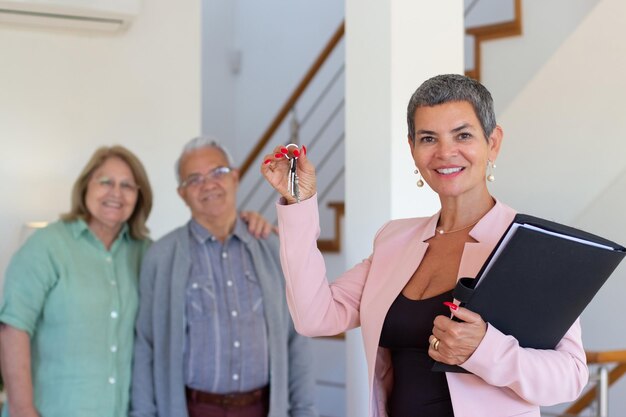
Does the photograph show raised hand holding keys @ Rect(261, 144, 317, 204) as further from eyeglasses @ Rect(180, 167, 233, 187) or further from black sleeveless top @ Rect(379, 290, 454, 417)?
eyeglasses @ Rect(180, 167, 233, 187)

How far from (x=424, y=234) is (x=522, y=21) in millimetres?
3012

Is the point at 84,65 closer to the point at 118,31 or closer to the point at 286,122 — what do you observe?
the point at 118,31

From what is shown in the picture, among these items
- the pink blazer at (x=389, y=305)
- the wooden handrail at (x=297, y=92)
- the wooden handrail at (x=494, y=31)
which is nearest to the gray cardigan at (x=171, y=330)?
the pink blazer at (x=389, y=305)

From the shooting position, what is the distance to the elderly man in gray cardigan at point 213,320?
2.74 m

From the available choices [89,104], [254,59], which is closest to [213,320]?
[89,104]

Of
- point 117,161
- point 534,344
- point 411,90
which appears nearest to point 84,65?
point 117,161

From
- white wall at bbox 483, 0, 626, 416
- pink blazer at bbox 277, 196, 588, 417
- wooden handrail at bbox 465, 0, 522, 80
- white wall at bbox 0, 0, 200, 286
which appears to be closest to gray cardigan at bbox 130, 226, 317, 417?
pink blazer at bbox 277, 196, 588, 417

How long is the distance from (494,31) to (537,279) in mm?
3301

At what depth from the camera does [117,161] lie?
2.92 metres

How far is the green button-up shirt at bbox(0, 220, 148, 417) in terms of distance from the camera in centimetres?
269

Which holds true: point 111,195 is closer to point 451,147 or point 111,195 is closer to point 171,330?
point 171,330

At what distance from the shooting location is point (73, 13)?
386 cm

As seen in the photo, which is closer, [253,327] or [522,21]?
[253,327]

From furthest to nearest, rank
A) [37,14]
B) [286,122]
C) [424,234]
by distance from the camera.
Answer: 1. [286,122]
2. [37,14]
3. [424,234]
